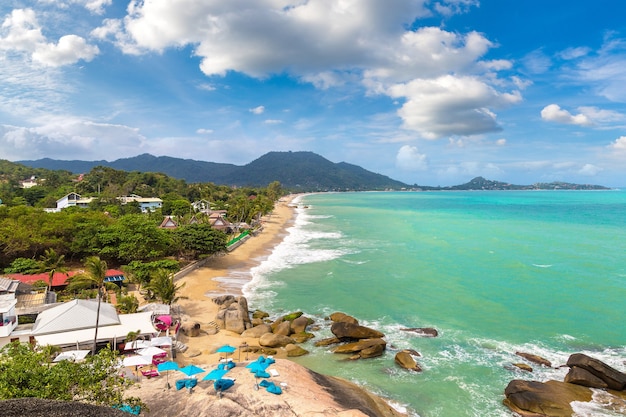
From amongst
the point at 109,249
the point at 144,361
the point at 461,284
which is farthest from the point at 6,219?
the point at 461,284

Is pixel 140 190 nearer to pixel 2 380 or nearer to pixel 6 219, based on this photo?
pixel 6 219

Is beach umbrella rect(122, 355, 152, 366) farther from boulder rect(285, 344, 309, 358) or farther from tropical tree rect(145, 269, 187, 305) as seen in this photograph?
tropical tree rect(145, 269, 187, 305)

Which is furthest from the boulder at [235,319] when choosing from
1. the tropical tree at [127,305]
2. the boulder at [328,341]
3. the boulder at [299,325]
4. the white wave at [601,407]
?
the white wave at [601,407]

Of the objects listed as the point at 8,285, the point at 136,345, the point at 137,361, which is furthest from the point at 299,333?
the point at 8,285

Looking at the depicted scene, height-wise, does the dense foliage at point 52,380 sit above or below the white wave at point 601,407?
above

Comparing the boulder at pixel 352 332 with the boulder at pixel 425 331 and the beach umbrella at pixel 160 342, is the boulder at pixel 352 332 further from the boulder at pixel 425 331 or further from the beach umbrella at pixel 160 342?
the beach umbrella at pixel 160 342

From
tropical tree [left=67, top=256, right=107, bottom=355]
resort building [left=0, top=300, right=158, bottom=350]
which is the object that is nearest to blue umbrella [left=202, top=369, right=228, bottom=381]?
resort building [left=0, top=300, right=158, bottom=350]
